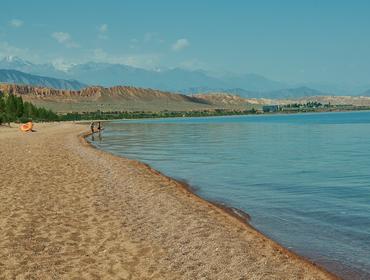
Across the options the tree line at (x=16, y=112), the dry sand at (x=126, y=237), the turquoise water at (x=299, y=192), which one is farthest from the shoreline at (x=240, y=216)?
the tree line at (x=16, y=112)

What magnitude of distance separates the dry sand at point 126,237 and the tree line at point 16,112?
283 feet

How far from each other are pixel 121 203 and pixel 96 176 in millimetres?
6993

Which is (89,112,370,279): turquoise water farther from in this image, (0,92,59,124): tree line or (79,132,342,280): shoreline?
(0,92,59,124): tree line

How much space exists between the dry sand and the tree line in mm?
86327

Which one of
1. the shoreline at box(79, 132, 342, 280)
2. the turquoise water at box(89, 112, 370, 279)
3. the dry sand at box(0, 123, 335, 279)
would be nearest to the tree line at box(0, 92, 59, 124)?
the turquoise water at box(89, 112, 370, 279)

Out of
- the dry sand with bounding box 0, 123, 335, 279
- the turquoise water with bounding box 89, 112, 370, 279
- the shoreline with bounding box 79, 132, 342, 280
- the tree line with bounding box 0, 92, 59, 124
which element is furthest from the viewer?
the tree line with bounding box 0, 92, 59, 124

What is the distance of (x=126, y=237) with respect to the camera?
1299 cm

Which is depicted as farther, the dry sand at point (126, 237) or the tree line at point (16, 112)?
the tree line at point (16, 112)

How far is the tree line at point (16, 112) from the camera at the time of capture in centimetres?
10931

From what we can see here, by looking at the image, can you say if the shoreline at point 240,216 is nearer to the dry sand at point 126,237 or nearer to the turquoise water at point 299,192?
the dry sand at point 126,237

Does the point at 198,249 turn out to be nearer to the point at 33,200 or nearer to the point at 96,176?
the point at 33,200

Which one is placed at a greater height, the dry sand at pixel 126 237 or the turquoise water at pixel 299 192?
the dry sand at pixel 126 237

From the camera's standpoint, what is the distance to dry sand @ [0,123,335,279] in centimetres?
1047

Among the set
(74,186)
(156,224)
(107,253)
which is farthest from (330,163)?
(107,253)
